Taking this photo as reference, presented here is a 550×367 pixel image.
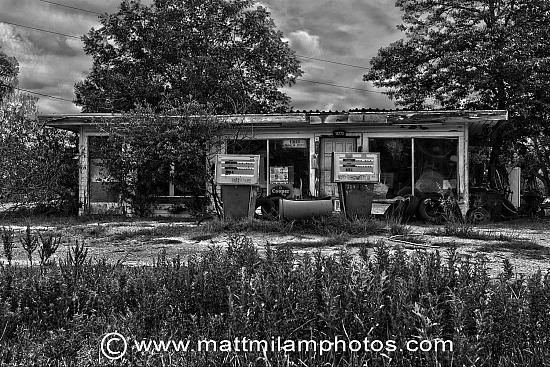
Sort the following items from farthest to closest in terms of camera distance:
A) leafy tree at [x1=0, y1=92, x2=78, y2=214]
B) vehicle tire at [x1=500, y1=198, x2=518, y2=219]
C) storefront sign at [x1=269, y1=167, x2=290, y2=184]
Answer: vehicle tire at [x1=500, y1=198, x2=518, y2=219], leafy tree at [x1=0, y1=92, x2=78, y2=214], storefront sign at [x1=269, y1=167, x2=290, y2=184]

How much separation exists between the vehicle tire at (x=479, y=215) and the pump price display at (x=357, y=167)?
11.2 ft

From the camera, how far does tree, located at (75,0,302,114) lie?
2373 cm

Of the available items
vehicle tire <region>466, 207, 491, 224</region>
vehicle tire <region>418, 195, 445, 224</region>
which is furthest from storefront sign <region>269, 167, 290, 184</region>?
vehicle tire <region>466, 207, 491, 224</region>

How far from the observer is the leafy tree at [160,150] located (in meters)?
12.0

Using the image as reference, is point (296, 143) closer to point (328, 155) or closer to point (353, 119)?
point (328, 155)

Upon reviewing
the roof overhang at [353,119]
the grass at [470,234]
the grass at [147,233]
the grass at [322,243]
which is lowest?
the grass at [147,233]

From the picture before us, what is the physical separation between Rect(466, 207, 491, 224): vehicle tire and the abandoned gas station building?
25 centimetres

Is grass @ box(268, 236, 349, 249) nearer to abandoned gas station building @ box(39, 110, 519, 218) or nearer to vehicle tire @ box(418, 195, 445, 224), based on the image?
vehicle tire @ box(418, 195, 445, 224)

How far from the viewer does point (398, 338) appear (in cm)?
273

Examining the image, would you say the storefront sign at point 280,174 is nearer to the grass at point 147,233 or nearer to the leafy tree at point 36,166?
the grass at point 147,233

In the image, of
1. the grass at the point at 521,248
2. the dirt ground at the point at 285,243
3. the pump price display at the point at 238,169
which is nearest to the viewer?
the dirt ground at the point at 285,243

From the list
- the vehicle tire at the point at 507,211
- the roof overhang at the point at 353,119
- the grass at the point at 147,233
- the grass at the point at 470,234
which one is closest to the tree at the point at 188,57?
the roof overhang at the point at 353,119

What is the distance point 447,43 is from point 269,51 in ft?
37.2

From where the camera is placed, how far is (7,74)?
27.1m
